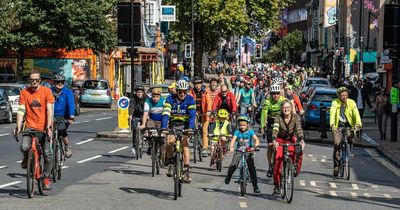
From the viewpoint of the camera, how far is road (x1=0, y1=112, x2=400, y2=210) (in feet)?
41.5

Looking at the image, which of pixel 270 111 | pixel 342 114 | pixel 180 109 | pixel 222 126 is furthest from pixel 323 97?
pixel 180 109

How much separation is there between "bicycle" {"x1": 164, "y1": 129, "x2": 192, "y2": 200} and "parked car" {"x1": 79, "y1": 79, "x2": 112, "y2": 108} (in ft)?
114

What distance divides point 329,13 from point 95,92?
68883 mm

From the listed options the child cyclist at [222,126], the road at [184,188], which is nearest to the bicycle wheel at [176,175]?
the road at [184,188]

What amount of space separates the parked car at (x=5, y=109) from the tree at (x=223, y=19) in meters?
31.3

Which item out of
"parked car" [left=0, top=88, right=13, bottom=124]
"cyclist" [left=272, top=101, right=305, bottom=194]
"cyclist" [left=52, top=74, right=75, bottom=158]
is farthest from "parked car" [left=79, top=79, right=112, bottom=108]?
"cyclist" [left=272, top=101, right=305, bottom=194]

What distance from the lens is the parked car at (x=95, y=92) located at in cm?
4841

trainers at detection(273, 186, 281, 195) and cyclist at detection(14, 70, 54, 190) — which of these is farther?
trainers at detection(273, 186, 281, 195)

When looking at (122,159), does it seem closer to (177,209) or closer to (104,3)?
(177,209)

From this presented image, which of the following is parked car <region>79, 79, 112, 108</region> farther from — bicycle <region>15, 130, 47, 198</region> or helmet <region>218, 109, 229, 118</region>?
bicycle <region>15, 130, 47, 198</region>

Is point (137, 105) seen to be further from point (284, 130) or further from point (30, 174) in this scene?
point (30, 174)

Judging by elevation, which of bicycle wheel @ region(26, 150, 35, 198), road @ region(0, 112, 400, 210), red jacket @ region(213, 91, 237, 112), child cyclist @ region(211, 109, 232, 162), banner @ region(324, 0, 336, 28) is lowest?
road @ region(0, 112, 400, 210)

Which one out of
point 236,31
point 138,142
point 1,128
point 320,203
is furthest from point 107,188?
point 236,31

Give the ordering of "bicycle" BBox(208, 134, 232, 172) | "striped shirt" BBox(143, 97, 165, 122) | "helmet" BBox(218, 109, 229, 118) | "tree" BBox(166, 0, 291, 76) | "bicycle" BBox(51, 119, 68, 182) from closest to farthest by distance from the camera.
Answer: "bicycle" BBox(51, 119, 68, 182) < "striped shirt" BBox(143, 97, 165, 122) < "bicycle" BBox(208, 134, 232, 172) < "helmet" BBox(218, 109, 229, 118) < "tree" BBox(166, 0, 291, 76)
